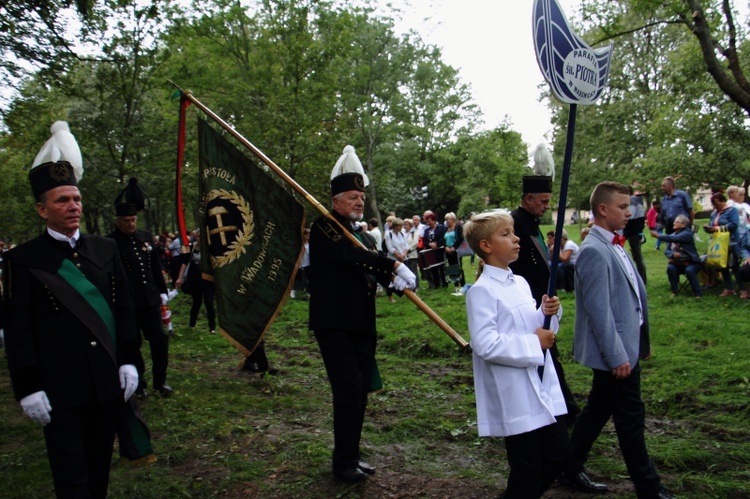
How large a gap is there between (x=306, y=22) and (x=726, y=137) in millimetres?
15454

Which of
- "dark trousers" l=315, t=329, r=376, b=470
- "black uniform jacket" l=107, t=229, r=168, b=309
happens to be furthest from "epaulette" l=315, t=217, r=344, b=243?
"black uniform jacket" l=107, t=229, r=168, b=309

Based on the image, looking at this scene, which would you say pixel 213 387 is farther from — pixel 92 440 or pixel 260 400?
pixel 92 440

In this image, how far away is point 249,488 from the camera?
4.71m

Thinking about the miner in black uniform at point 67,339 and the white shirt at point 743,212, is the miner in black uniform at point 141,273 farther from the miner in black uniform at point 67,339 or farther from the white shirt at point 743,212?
the white shirt at point 743,212

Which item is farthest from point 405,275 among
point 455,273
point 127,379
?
point 455,273

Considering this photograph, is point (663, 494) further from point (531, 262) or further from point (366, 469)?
point (366, 469)

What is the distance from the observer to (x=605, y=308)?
4.09 meters

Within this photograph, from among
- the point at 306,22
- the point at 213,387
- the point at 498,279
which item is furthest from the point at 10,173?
the point at 498,279

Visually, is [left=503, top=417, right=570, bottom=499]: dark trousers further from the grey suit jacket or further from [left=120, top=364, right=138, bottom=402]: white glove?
[left=120, top=364, right=138, bottom=402]: white glove

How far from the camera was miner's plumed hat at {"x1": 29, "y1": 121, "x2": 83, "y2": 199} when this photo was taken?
3646 mm

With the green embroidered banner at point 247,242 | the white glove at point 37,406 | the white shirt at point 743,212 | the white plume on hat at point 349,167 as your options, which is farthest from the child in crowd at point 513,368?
the white shirt at point 743,212

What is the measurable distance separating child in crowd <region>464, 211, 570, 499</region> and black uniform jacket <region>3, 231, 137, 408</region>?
2.08m

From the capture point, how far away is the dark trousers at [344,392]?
15.5ft

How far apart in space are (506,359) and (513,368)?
0.10 meters
